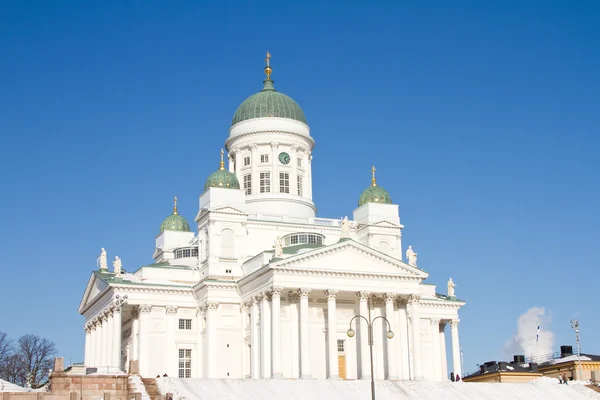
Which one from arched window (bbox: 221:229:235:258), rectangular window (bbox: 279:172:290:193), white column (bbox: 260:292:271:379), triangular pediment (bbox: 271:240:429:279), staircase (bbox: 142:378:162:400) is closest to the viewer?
staircase (bbox: 142:378:162:400)

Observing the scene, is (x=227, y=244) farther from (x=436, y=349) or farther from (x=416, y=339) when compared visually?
(x=436, y=349)

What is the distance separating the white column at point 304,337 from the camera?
6706 cm

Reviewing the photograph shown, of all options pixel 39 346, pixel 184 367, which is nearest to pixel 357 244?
pixel 184 367

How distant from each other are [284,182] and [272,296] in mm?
19239

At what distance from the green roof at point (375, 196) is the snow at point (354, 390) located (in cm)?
2115

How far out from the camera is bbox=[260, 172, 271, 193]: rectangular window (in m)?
85.2

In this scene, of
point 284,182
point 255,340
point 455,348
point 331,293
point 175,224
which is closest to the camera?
point 331,293

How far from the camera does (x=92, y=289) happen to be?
83688 mm

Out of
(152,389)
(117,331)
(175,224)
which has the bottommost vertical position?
(152,389)

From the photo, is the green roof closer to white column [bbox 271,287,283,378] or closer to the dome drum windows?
the dome drum windows

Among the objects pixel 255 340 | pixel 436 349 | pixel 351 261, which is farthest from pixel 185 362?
pixel 436 349

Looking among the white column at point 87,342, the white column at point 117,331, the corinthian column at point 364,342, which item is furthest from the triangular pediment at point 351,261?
the white column at point 87,342

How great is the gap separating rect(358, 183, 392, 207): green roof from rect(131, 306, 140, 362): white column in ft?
76.9

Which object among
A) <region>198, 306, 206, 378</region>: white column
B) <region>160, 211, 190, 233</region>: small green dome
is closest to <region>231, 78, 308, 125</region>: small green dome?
<region>160, 211, 190, 233</region>: small green dome
